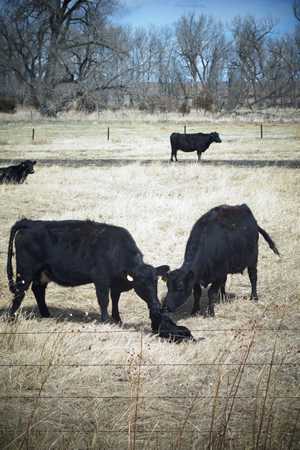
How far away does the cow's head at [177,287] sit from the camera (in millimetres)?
5762

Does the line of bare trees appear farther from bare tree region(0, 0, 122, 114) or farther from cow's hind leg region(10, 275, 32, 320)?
cow's hind leg region(10, 275, 32, 320)

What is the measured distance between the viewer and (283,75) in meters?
64.8

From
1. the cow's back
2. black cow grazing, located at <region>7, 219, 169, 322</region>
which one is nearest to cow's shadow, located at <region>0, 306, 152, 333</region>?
black cow grazing, located at <region>7, 219, 169, 322</region>

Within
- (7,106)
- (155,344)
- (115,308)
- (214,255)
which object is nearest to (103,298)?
(115,308)

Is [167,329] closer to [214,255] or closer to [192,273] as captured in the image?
[192,273]

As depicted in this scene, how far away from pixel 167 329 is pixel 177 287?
0.68 metres

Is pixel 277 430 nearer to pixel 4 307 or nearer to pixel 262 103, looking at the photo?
pixel 4 307

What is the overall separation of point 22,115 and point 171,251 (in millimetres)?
42375

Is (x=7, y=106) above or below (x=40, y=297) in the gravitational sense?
above

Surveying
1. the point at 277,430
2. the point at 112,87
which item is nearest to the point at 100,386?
the point at 277,430

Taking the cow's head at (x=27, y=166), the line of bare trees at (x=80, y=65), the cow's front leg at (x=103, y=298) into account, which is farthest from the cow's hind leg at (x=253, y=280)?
the line of bare trees at (x=80, y=65)

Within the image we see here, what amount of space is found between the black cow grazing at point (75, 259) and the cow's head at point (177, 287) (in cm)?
18

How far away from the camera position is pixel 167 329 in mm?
5254

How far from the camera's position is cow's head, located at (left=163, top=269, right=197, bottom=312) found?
576 cm
